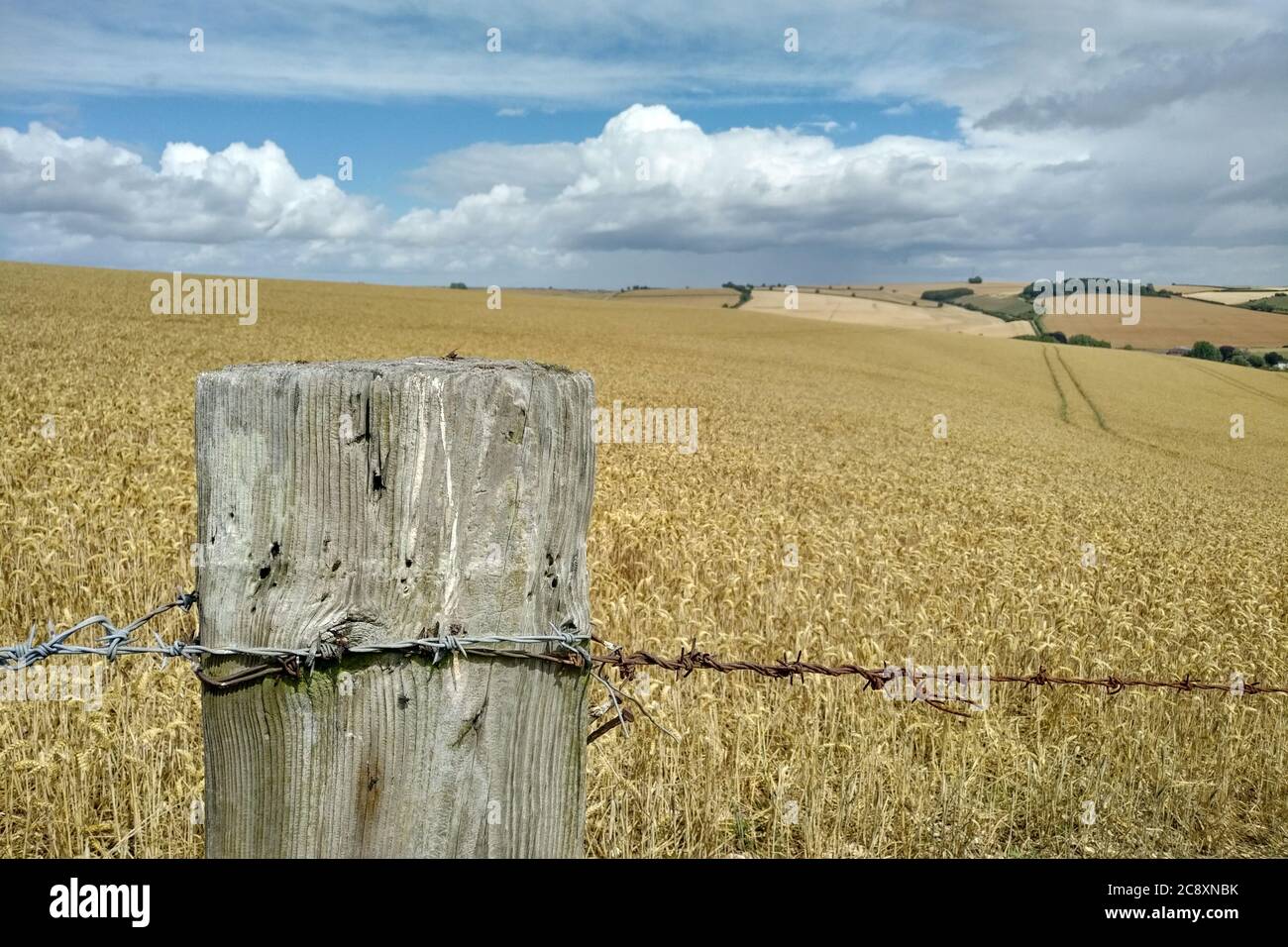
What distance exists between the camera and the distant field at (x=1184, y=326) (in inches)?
2933

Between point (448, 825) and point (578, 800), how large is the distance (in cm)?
30

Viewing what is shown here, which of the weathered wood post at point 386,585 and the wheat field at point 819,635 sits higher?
the weathered wood post at point 386,585

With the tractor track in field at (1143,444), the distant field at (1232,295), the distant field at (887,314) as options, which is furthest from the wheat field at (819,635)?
the distant field at (1232,295)

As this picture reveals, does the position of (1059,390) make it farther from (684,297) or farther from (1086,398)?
(684,297)

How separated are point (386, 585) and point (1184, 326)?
94.5 meters

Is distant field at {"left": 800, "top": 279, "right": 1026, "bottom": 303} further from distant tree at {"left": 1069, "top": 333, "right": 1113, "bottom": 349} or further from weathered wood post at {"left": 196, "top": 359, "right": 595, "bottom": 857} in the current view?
weathered wood post at {"left": 196, "top": 359, "right": 595, "bottom": 857}

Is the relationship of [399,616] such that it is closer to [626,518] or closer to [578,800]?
[578,800]

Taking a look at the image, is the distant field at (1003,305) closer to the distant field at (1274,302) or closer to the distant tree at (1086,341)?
the distant tree at (1086,341)

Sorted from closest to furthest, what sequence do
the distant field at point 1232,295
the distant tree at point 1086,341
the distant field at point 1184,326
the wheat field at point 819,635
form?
the wheat field at point 819,635 → the distant field at point 1184,326 → the distant tree at point 1086,341 → the distant field at point 1232,295

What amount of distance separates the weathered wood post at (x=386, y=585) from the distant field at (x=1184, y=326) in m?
86.2

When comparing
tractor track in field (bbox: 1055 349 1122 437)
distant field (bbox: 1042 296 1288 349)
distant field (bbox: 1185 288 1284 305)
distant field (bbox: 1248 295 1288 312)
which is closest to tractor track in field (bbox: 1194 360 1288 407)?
tractor track in field (bbox: 1055 349 1122 437)

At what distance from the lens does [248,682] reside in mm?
1771

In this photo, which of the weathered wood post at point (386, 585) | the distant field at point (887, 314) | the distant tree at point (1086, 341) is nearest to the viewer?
the weathered wood post at point (386, 585)

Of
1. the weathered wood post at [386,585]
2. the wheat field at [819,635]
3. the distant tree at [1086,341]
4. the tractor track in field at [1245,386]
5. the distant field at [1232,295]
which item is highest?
the distant field at [1232,295]
